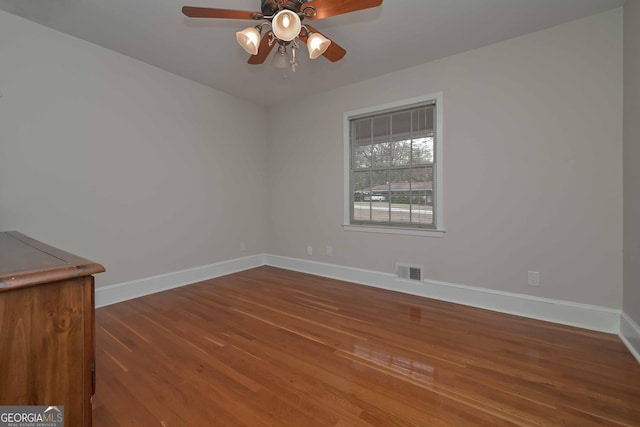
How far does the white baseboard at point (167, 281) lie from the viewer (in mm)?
2852

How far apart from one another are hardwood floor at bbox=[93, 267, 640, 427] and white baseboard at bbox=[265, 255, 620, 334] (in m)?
0.11

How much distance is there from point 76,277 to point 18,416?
0.48 m

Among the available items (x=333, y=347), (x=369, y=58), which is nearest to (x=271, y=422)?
(x=333, y=347)

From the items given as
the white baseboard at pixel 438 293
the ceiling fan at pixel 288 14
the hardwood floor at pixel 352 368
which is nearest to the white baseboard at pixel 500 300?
the white baseboard at pixel 438 293

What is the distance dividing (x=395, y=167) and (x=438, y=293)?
1.57 m

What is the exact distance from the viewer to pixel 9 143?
7.59 feet

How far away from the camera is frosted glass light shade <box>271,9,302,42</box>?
5.45 feet

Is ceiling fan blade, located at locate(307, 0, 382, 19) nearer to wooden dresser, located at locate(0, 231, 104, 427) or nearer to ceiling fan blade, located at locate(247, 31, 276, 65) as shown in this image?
ceiling fan blade, located at locate(247, 31, 276, 65)

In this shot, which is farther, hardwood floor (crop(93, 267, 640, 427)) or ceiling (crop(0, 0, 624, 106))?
ceiling (crop(0, 0, 624, 106))

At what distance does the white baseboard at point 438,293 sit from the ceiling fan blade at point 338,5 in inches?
106

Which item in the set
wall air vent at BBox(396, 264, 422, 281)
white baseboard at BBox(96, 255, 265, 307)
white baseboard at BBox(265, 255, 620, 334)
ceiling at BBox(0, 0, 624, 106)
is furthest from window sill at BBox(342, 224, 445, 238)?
ceiling at BBox(0, 0, 624, 106)

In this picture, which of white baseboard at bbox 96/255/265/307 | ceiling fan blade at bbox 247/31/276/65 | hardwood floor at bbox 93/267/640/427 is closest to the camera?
hardwood floor at bbox 93/267/640/427

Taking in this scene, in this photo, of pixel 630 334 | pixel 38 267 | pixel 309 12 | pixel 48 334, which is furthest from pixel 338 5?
pixel 630 334

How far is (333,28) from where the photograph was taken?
2.43m
